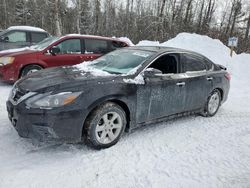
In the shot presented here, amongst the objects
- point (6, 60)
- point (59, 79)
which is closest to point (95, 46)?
point (6, 60)

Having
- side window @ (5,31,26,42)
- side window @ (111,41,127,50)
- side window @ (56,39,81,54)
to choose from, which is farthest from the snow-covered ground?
side window @ (5,31,26,42)

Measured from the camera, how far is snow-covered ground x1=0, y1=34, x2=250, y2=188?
10.4 ft

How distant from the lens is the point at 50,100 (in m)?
3.42

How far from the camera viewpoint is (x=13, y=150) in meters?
3.68

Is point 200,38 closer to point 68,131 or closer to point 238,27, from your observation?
point 68,131

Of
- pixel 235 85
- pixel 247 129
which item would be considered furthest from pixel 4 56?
pixel 235 85

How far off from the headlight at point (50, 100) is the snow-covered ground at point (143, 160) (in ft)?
2.42

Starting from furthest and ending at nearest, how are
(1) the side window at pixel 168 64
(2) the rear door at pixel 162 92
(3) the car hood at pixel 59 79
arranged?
(1) the side window at pixel 168 64 → (2) the rear door at pixel 162 92 → (3) the car hood at pixel 59 79

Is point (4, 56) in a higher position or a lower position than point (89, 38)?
lower

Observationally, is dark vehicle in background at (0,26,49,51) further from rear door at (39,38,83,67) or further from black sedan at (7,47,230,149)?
black sedan at (7,47,230,149)

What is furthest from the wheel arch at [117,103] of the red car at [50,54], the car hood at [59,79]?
the red car at [50,54]

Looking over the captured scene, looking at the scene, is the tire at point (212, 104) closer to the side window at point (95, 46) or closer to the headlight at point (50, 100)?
the headlight at point (50, 100)

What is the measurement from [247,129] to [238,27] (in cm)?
2888

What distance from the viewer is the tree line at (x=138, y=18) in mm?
26109
